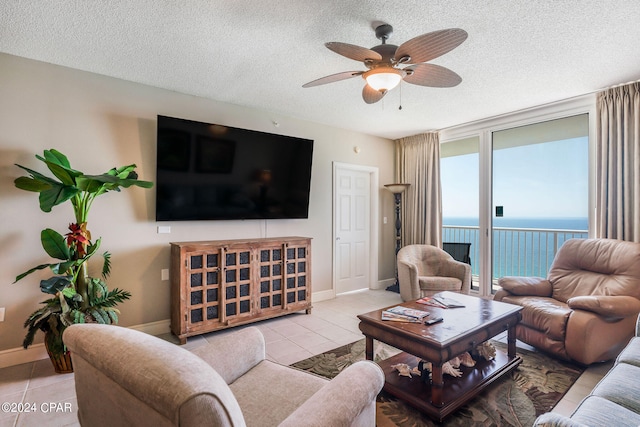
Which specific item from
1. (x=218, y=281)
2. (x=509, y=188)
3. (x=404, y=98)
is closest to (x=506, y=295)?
(x=509, y=188)

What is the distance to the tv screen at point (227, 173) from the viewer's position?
10.8 ft

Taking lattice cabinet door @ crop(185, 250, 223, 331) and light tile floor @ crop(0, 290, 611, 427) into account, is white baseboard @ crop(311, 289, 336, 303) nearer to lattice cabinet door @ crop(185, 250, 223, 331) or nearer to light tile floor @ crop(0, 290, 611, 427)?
light tile floor @ crop(0, 290, 611, 427)

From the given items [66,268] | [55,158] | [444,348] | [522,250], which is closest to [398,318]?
[444,348]

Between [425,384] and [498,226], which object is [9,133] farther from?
[498,226]

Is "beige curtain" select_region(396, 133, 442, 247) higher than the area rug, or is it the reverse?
"beige curtain" select_region(396, 133, 442, 247)

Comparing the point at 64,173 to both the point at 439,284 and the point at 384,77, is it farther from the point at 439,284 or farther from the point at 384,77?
the point at 439,284

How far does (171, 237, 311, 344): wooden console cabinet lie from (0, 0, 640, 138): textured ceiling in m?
1.73

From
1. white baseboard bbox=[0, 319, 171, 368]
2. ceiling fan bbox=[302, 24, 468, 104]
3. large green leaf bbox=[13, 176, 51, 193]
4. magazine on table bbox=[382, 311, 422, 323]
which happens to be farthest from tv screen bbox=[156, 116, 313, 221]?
magazine on table bbox=[382, 311, 422, 323]

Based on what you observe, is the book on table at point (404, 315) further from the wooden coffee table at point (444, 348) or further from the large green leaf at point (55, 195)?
the large green leaf at point (55, 195)

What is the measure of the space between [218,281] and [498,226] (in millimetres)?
3827

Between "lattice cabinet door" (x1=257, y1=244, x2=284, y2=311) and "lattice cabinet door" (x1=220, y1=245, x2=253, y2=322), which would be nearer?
"lattice cabinet door" (x1=220, y1=245, x2=253, y2=322)

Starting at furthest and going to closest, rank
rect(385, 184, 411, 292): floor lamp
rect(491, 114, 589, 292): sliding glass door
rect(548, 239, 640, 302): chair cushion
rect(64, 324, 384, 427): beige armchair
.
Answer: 1. rect(385, 184, 411, 292): floor lamp
2. rect(491, 114, 589, 292): sliding glass door
3. rect(548, 239, 640, 302): chair cushion
4. rect(64, 324, 384, 427): beige armchair

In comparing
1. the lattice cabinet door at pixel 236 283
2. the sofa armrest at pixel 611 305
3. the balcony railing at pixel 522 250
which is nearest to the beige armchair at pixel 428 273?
the balcony railing at pixel 522 250

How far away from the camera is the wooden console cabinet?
10.4 feet
